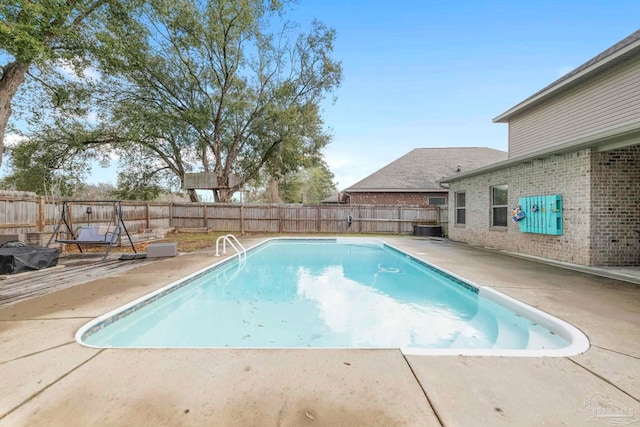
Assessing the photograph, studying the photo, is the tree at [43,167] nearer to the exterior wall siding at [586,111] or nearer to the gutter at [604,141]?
the gutter at [604,141]

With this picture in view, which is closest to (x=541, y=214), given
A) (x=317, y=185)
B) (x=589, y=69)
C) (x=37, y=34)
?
(x=589, y=69)

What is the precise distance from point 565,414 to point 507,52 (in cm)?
1456

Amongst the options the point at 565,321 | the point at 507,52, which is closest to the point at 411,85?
the point at 507,52

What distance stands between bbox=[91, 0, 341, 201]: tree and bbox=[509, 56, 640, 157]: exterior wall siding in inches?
426

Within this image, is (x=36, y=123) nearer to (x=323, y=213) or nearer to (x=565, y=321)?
(x=323, y=213)

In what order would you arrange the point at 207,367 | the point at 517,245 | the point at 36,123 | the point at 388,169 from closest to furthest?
the point at 207,367
the point at 517,245
the point at 36,123
the point at 388,169

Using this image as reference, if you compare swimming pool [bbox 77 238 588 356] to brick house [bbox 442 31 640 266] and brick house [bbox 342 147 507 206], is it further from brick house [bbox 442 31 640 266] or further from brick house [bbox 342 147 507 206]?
brick house [bbox 342 147 507 206]

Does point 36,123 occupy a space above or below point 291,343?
above

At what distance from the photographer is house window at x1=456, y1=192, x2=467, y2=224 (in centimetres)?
1102

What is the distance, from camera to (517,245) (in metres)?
7.84

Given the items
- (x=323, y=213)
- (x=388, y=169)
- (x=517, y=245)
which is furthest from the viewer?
(x=388, y=169)

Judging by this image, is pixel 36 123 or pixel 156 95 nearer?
pixel 36 123

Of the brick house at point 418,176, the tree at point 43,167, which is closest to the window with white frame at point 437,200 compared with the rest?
the brick house at point 418,176

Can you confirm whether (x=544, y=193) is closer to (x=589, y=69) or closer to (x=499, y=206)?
(x=499, y=206)
